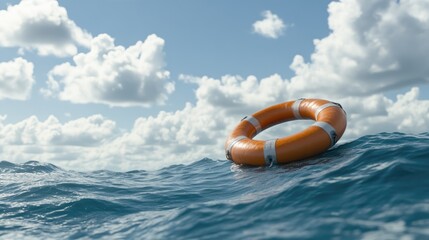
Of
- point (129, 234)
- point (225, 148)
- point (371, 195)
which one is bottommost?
point (129, 234)

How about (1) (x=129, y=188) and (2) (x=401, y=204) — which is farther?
(1) (x=129, y=188)

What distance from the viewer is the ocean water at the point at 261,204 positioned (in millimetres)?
4277

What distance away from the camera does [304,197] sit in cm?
539

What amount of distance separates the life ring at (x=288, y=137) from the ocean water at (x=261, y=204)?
251 mm

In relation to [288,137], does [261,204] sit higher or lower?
lower

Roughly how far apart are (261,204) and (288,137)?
11.2 feet

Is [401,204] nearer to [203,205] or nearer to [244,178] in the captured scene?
[203,205]

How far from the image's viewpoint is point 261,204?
17.8 feet

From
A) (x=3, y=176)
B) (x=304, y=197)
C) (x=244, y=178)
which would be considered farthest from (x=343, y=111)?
(x=3, y=176)

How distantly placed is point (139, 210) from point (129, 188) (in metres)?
2.57

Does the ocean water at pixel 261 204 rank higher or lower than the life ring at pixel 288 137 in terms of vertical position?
lower

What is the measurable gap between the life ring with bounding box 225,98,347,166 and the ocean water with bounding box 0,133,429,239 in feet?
0.82

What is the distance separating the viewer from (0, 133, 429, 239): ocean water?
14.0 ft

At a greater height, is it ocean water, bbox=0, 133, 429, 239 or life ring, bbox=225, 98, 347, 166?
life ring, bbox=225, 98, 347, 166
